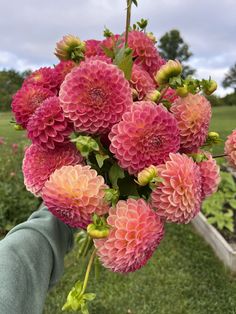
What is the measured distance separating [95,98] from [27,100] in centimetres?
23

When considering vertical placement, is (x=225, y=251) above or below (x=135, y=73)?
below

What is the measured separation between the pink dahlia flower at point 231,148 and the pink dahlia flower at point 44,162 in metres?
0.34

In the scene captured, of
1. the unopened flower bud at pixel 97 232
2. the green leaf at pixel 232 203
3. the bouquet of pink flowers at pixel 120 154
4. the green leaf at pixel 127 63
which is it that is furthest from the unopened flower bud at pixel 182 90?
the green leaf at pixel 232 203

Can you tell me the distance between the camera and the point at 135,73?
101 cm

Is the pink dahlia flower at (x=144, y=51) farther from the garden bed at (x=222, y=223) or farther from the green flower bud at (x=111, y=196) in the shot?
the garden bed at (x=222, y=223)

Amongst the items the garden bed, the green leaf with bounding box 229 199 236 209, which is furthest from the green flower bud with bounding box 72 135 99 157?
the green leaf with bounding box 229 199 236 209

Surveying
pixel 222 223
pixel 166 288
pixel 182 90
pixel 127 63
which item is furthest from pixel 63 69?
pixel 222 223

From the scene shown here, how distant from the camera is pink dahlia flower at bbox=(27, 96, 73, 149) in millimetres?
931

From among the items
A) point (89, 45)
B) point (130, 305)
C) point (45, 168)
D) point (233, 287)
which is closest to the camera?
point (45, 168)

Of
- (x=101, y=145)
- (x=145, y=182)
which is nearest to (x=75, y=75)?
(x=101, y=145)

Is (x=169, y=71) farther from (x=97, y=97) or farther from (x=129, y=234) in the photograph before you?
(x=129, y=234)

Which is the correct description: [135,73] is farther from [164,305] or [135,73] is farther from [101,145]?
[164,305]

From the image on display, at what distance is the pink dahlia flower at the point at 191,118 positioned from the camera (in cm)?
95

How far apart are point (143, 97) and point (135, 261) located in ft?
1.20
